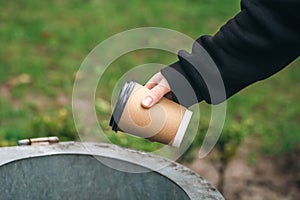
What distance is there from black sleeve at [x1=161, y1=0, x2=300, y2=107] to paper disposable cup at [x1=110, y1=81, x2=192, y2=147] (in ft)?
0.23

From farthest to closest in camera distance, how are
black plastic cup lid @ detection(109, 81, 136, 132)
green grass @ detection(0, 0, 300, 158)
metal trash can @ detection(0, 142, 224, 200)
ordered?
1. green grass @ detection(0, 0, 300, 158)
2. metal trash can @ detection(0, 142, 224, 200)
3. black plastic cup lid @ detection(109, 81, 136, 132)

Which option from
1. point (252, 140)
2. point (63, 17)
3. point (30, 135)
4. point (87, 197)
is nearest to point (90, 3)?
point (63, 17)

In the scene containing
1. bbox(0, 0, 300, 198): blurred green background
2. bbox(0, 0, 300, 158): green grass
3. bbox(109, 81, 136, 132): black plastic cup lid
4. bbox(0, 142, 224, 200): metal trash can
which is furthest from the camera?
bbox(0, 0, 300, 158): green grass

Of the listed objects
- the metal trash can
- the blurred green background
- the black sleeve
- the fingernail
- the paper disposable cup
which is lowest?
the blurred green background

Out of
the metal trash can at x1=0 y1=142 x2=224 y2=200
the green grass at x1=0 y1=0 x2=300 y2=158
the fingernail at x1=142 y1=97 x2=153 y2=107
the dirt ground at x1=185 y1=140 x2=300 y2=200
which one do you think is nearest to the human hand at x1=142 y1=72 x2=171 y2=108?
the fingernail at x1=142 y1=97 x2=153 y2=107

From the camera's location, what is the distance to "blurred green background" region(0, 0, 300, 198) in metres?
4.09

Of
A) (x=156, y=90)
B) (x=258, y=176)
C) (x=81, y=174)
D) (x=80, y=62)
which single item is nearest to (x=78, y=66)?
(x=80, y=62)

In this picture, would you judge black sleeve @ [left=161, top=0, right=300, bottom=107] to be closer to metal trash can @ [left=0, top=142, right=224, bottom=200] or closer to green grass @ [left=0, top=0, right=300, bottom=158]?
metal trash can @ [left=0, top=142, right=224, bottom=200]

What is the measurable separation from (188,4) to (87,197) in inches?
179

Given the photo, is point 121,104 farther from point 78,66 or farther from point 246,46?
point 78,66

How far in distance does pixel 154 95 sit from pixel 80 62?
345 cm

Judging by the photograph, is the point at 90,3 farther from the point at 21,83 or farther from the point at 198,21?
the point at 21,83

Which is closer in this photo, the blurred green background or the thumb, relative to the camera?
the thumb

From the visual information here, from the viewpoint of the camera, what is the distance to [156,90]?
2184 millimetres
